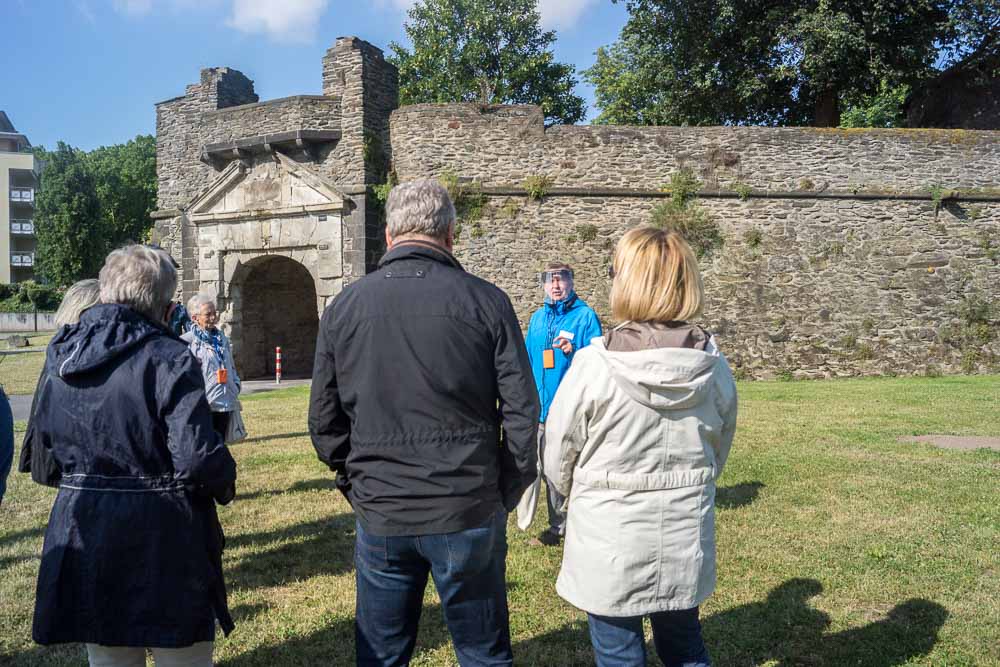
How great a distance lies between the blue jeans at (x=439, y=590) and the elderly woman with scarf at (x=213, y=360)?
11.9ft

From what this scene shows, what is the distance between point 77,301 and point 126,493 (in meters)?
1.29

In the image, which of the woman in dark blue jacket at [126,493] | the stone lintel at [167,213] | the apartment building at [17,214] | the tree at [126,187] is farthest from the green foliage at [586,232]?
the apartment building at [17,214]

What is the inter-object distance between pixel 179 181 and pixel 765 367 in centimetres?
1317

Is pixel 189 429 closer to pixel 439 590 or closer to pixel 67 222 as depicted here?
pixel 439 590

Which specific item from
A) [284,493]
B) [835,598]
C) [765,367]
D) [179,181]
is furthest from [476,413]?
[179,181]

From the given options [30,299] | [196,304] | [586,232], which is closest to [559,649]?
[196,304]

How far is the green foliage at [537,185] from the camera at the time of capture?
46.2ft

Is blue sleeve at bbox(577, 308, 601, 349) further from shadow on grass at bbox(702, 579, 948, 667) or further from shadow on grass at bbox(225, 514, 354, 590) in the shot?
shadow on grass at bbox(225, 514, 354, 590)

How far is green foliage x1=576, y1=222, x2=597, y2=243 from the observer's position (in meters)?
14.2

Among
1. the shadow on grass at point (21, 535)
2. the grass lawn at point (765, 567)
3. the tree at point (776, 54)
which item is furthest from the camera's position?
the tree at point (776, 54)

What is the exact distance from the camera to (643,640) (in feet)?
7.35

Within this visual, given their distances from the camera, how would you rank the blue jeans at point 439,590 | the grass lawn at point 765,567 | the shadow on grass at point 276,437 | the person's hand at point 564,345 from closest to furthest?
the blue jeans at point 439,590 < the grass lawn at point 765,567 < the person's hand at point 564,345 < the shadow on grass at point 276,437

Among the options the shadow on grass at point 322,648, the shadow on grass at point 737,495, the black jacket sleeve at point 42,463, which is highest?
the black jacket sleeve at point 42,463

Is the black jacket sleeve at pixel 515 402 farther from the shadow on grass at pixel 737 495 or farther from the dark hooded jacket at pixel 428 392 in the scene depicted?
the shadow on grass at pixel 737 495
